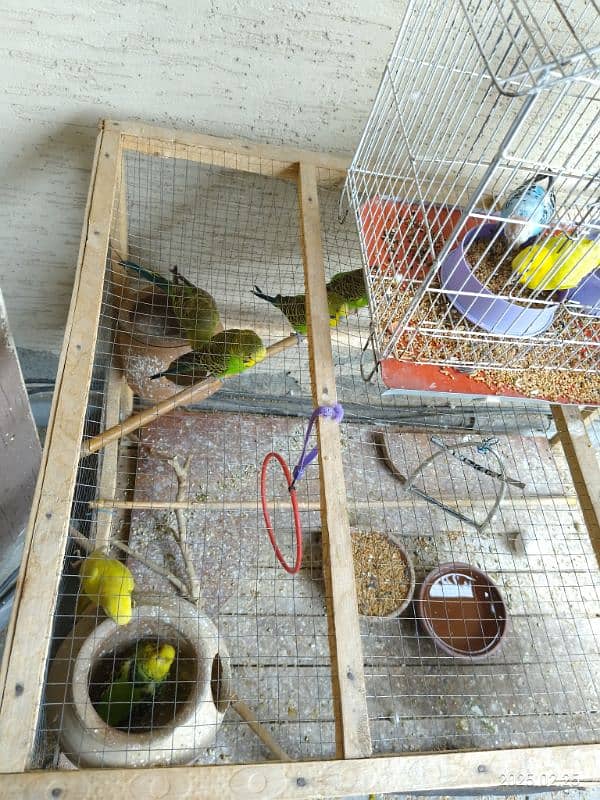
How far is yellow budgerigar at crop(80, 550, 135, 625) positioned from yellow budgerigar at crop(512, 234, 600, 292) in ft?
2.78

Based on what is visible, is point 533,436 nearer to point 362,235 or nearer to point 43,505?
point 362,235

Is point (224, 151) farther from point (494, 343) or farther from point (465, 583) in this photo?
point (465, 583)

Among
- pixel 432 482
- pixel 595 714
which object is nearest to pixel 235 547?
pixel 432 482

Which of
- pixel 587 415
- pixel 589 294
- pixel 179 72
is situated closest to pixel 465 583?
pixel 587 415

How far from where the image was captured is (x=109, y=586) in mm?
930

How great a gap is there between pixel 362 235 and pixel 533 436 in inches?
50.0

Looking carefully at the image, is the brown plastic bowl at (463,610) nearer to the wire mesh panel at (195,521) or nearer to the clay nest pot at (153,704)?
the wire mesh panel at (195,521)

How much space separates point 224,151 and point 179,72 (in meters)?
0.15

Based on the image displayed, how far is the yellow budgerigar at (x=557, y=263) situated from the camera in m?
0.75

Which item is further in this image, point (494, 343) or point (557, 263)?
point (494, 343)

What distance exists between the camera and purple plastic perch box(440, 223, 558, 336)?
0.81 meters

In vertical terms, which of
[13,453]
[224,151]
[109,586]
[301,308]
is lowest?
[109,586]

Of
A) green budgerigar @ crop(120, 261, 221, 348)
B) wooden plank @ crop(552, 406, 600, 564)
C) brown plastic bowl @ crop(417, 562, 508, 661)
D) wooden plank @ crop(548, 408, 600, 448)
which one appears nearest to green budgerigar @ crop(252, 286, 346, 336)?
green budgerigar @ crop(120, 261, 221, 348)

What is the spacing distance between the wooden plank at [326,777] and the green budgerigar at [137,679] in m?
0.33
